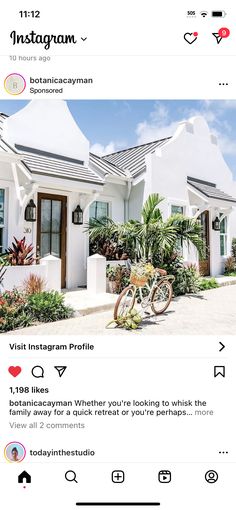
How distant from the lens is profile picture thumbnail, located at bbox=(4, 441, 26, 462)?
1236 mm

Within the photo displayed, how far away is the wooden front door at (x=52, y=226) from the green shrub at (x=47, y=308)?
2.07 m

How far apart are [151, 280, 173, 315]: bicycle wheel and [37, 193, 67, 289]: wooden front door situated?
2.69 metres

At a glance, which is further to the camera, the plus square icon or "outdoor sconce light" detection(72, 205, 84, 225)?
"outdoor sconce light" detection(72, 205, 84, 225)

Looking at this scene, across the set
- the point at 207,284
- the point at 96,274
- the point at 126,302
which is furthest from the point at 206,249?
the point at 126,302

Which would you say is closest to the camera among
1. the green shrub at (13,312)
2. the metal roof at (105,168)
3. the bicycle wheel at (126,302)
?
the green shrub at (13,312)

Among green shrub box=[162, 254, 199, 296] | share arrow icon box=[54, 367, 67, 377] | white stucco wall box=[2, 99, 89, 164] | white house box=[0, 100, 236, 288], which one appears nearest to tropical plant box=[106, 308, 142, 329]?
share arrow icon box=[54, 367, 67, 377]

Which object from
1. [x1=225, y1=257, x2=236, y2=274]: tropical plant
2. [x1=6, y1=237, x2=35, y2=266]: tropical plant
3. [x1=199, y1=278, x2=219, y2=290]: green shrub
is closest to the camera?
[x1=6, y1=237, x2=35, y2=266]: tropical plant

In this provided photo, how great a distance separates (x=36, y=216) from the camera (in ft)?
21.9

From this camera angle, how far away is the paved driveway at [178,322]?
3.61 meters

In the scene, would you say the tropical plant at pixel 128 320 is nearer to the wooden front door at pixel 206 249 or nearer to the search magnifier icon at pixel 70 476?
the search magnifier icon at pixel 70 476

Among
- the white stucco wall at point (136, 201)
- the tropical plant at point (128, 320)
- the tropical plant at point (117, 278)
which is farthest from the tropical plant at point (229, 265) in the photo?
the tropical plant at point (128, 320)
